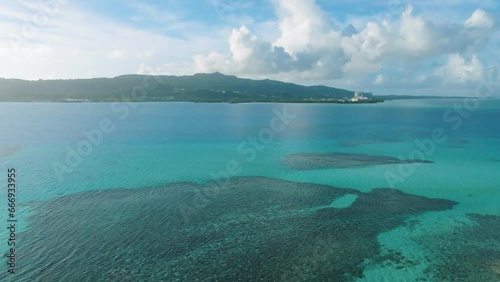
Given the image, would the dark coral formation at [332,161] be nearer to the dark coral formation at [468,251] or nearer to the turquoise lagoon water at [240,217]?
the turquoise lagoon water at [240,217]

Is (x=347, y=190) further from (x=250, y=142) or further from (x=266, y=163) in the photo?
(x=250, y=142)

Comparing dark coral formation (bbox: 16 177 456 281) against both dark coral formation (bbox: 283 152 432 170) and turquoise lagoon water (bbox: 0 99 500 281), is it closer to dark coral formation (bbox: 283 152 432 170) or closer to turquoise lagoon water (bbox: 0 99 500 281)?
turquoise lagoon water (bbox: 0 99 500 281)

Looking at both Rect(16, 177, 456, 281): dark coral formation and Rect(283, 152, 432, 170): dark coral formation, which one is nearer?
Rect(16, 177, 456, 281): dark coral formation

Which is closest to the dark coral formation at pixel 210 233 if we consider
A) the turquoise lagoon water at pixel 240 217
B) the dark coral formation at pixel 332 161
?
the turquoise lagoon water at pixel 240 217

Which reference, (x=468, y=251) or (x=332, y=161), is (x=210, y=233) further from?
(x=332, y=161)

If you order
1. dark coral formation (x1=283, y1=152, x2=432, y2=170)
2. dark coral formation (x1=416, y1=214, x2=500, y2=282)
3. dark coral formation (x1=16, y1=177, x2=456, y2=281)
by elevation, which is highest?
dark coral formation (x1=283, y1=152, x2=432, y2=170)

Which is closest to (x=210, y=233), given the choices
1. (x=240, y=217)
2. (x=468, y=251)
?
(x=240, y=217)

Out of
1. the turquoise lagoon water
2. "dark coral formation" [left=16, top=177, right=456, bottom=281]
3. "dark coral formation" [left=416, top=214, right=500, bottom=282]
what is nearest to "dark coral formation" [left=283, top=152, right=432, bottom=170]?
the turquoise lagoon water
